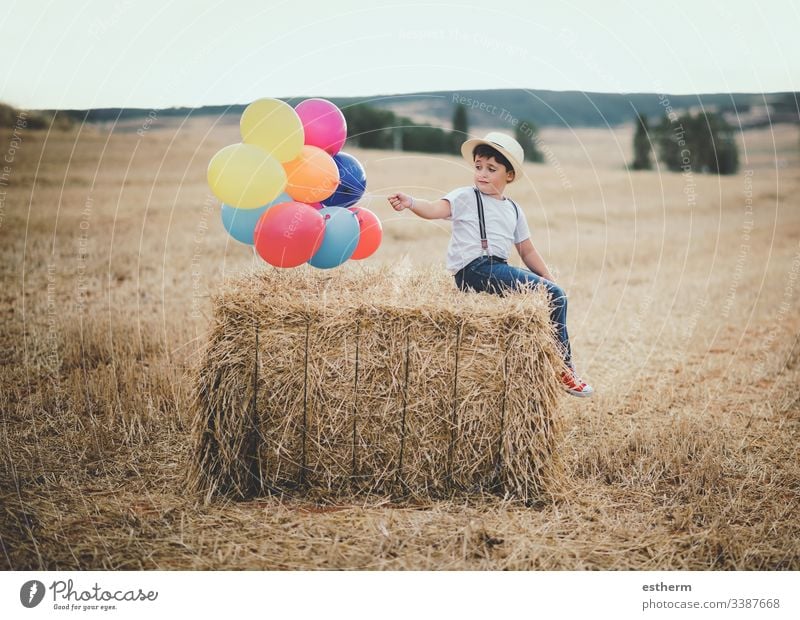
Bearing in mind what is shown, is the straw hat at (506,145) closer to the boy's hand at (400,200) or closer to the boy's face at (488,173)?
the boy's face at (488,173)

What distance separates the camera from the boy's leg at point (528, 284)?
176 inches

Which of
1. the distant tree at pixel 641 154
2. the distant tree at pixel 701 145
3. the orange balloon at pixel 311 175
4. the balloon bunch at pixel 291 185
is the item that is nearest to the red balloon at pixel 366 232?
the balloon bunch at pixel 291 185

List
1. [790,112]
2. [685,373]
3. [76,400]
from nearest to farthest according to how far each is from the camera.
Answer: [76,400] → [685,373] → [790,112]

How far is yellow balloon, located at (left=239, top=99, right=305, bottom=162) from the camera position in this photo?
430cm

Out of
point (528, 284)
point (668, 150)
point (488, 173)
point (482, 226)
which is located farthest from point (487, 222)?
point (668, 150)

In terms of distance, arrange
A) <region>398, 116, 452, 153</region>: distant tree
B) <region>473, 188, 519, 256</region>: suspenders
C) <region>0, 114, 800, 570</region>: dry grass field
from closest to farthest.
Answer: <region>0, 114, 800, 570</region>: dry grass field
<region>473, 188, 519, 256</region>: suspenders
<region>398, 116, 452, 153</region>: distant tree

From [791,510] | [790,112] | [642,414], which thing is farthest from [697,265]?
[790,112]

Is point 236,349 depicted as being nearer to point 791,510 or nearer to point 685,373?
point 791,510

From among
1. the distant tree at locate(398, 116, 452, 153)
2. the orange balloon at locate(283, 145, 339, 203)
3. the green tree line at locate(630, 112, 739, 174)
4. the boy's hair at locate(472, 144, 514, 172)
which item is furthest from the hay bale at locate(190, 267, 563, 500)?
the distant tree at locate(398, 116, 452, 153)

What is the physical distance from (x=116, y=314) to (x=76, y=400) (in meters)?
2.41

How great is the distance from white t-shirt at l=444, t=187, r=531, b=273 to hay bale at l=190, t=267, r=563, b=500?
2.46ft

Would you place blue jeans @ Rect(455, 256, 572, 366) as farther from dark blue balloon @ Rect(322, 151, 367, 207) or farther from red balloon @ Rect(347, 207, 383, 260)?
dark blue balloon @ Rect(322, 151, 367, 207)

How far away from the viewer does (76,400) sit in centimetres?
536

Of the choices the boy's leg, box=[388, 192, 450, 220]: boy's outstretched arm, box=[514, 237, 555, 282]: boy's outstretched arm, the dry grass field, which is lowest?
the dry grass field
